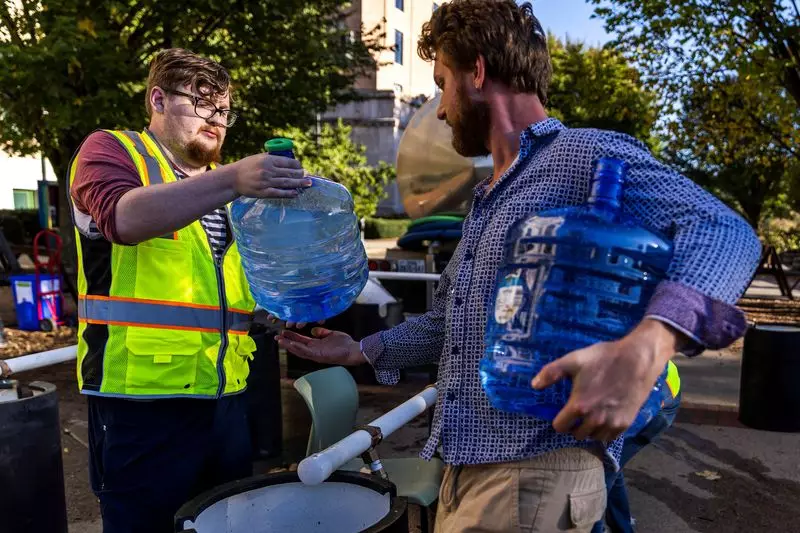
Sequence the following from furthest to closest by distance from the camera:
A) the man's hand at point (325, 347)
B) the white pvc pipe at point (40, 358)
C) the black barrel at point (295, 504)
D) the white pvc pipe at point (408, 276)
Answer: the white pvc pipe at point (408, 276) → the white pvc pipe at point (40, 358) → the man's hand at point (325, 347) → the black barrel at point (295, 504)

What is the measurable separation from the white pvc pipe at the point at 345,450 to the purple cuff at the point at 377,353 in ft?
0.70

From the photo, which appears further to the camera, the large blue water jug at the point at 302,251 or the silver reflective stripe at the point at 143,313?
the large blue water jug at the point at 302,251

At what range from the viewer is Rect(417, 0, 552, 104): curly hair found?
1658 mm

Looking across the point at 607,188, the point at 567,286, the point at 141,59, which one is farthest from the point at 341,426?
the point at 141,59

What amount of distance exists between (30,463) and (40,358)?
1.48 ft

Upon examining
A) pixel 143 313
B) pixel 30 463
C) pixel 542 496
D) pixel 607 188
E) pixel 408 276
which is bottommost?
pixel 30 463

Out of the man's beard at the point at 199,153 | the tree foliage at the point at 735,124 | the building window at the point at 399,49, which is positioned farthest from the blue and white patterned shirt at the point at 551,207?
the building window at the point at 399,49

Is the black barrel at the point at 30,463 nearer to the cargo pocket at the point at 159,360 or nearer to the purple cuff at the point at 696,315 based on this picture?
the cargo pocket at the point at 159,360

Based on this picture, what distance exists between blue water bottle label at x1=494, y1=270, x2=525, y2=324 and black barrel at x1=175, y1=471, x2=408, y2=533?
0.76m

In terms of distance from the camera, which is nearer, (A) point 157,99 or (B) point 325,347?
(B) point 325,347

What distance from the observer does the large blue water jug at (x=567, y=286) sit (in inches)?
55.2

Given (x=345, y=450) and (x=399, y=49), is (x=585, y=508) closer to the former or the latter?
(x=345, y=450)

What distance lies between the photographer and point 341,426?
3.39 m

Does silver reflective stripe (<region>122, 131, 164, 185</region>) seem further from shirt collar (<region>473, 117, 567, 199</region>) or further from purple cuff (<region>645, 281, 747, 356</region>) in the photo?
purple cuff (<region>645, 281, 747, 356</region>)
